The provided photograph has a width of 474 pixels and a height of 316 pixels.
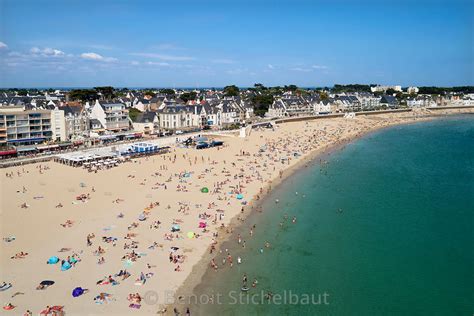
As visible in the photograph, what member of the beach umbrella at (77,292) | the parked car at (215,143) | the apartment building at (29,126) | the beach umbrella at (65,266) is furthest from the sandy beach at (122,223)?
the apartment building at (29,126)

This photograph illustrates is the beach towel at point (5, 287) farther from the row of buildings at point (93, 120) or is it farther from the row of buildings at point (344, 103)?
the row of buildings at point (344, 103)

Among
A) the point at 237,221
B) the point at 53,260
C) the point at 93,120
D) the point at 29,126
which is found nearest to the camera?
the point at 53,260

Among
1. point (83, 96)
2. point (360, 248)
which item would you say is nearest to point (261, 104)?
point (83, 96)

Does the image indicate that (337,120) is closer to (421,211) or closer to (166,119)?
(166,119)

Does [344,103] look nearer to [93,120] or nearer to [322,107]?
[322,107]

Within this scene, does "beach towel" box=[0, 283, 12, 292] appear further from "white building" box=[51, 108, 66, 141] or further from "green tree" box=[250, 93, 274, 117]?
"green tree" box=[250, 93, 274, 117]

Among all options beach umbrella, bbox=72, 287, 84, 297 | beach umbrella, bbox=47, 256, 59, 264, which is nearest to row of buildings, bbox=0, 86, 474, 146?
beach umbrella, bbox=47, 256, 59, 264

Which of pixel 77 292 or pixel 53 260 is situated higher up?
pixel 53 260
